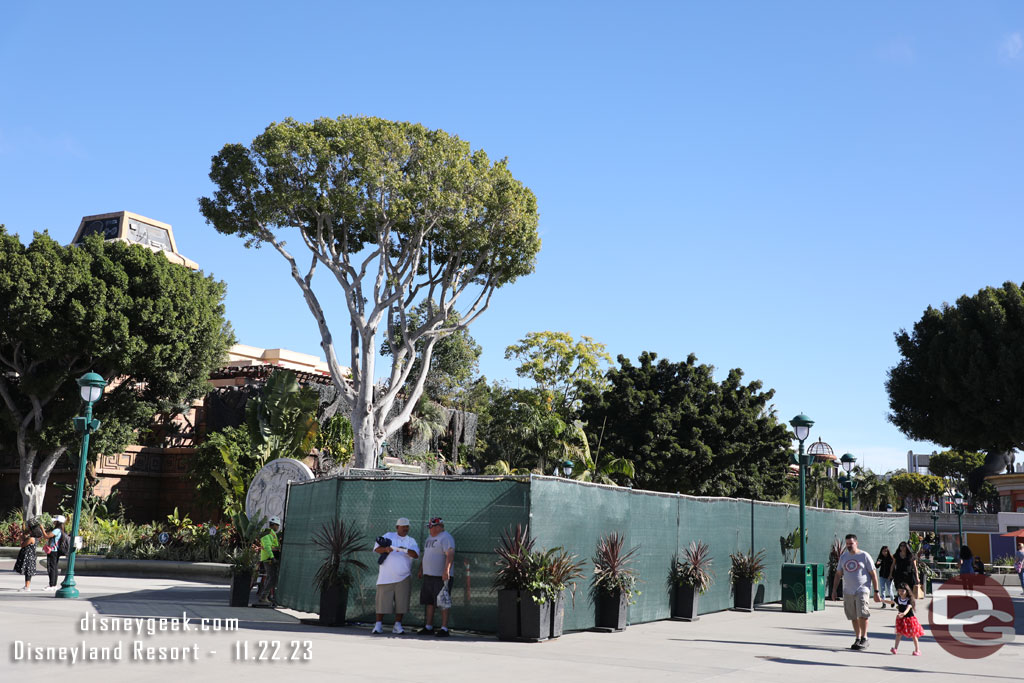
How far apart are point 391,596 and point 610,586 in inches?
137

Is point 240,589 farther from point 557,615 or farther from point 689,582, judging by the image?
point 689,582

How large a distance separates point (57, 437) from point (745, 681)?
101 feet

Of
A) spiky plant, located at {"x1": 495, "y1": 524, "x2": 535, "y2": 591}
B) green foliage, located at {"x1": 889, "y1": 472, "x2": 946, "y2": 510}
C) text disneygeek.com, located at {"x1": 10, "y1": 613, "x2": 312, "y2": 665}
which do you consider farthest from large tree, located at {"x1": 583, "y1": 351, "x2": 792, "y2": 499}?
green foliage, located at {"x1": 889, "y1": 472, "x2": 946, "y2": 510}

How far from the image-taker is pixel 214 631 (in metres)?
12.2

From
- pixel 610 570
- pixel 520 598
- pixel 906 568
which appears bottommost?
pixel 520 598

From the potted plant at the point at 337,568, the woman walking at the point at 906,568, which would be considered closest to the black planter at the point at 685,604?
the woman walking at the point at 906,568

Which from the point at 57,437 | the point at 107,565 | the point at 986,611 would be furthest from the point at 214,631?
the point at 57,437

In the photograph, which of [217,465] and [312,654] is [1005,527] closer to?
[217,465]

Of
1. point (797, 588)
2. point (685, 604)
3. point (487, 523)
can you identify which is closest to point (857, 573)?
point (685, 604)

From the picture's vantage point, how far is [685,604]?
16391 millimetres

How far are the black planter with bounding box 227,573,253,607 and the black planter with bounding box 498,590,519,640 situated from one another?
5.87m

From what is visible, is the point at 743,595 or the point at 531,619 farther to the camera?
the point at 743,595

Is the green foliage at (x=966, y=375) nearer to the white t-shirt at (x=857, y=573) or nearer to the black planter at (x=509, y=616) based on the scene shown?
the white t-shirt at (x=857, y=573)

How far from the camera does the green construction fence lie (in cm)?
1292
